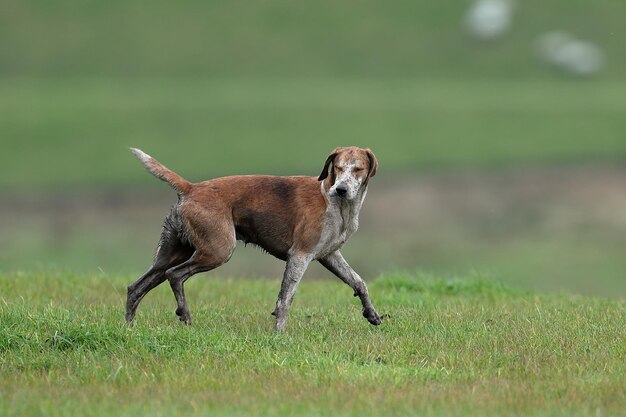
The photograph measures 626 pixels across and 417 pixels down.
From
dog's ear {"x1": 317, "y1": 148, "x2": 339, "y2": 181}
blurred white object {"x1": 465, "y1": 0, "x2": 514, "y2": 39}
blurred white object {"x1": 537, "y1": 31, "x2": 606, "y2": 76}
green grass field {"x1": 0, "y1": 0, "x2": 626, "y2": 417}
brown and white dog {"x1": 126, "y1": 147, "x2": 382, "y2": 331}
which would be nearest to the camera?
green grass field {"x1": 0, "y1": 0, "x2": 626, "y2": 417}

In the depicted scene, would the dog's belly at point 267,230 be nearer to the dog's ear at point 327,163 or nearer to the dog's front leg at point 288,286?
the dog's front leg at point 288,286

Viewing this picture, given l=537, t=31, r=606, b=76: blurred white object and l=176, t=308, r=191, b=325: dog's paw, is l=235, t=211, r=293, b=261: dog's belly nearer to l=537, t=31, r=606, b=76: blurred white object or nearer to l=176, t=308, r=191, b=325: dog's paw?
l=176, t=308, r=191, b=325: dog's paw

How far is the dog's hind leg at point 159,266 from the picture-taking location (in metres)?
11.8

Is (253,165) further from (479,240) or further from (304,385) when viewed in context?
(304,385)

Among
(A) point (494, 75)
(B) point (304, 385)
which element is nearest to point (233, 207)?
(B) point (304, 385)

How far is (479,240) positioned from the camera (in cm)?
3322

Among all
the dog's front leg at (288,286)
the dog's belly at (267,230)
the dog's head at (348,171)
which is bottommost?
the dog's front leg at (288,286)

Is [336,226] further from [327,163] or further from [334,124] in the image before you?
[334,124]

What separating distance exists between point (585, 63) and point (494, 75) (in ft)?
13.3

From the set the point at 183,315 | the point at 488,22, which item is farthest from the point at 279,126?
the point at 183,315

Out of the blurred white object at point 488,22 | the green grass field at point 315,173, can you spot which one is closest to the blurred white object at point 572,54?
the green grass field at point 315,173

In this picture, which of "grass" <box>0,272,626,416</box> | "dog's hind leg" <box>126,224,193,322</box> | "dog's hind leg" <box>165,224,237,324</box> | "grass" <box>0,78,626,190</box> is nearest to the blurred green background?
"grass" <box>0,78,626,190</box>

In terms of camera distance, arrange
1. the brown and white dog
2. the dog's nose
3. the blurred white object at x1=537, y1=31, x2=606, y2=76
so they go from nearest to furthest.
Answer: the dog's nose → the brown and white dog → the blurred white object at x1=537, y1=31, x2=606, y2=76

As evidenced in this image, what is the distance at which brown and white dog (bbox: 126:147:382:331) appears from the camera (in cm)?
1138
